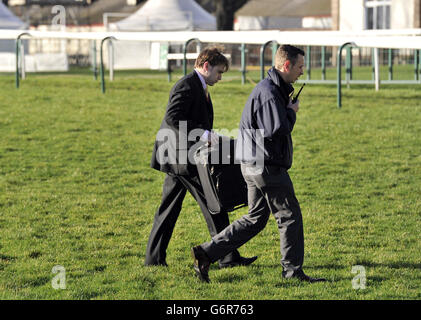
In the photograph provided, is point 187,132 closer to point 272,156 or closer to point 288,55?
point 272,156

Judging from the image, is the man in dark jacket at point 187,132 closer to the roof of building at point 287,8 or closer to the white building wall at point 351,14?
the white building wall at point 351,14

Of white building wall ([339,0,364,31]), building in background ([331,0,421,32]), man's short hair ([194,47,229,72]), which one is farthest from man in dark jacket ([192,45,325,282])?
white building wall ([339,0,364,31])

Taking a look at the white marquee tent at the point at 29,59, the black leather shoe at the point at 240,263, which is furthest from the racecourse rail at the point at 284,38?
the black leather shoe at the point at 240,263

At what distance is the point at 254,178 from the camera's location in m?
6.13

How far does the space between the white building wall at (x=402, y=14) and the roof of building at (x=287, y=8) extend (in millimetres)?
5248

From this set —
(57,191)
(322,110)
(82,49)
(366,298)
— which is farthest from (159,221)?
(82,49)

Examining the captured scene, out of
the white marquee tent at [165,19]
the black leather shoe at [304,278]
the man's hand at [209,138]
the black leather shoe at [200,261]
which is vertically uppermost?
the white marquee tent at [165,19]

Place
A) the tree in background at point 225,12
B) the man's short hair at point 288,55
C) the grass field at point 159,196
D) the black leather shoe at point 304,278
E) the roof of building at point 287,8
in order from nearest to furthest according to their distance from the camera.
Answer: the man's short hair at point 288,55 → the black leather shoe at point 304,278 → the grass field at point 159,196 → the tree in background at point 225,12 → the roof of building at point 287,8

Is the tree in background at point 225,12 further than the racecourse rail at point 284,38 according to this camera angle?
Yes

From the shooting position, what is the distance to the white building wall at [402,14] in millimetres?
29500

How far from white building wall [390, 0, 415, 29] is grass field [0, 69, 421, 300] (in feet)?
40.6
